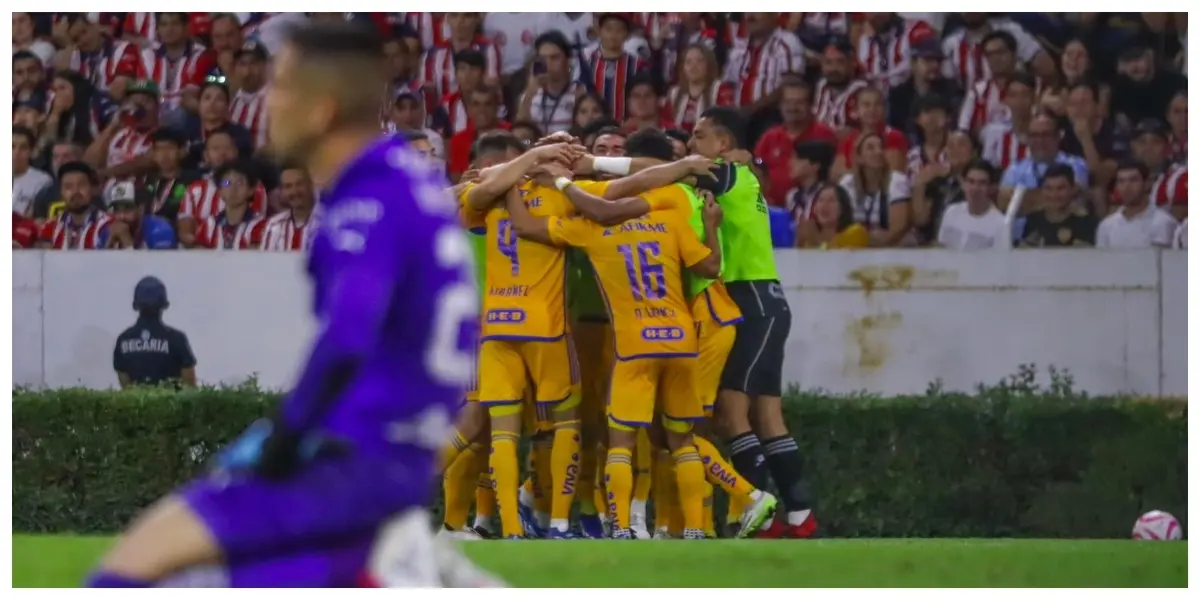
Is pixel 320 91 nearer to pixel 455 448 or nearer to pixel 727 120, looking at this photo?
pixel 455 448

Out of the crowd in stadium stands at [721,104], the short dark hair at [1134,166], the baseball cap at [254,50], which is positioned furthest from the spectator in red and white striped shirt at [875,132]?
the baseball cap at [254,50]

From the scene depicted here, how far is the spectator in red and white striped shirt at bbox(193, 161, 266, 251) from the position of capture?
40.8ft

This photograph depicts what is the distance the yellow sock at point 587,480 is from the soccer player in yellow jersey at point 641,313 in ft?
2.53

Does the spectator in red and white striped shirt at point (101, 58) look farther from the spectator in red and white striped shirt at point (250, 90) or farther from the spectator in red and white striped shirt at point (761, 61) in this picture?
the spectator in red and white striped shirt at point (761, 61)

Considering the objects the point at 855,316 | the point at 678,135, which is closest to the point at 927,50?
the point at 855,316

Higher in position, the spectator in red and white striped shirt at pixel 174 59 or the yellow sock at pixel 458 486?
the spectator in red and white striped shirt at pixel 174 59

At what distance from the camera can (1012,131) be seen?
1320 centimetres

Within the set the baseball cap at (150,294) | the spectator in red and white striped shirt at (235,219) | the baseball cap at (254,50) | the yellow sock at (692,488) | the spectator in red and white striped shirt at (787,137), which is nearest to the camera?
the yellow sock at (692,488)

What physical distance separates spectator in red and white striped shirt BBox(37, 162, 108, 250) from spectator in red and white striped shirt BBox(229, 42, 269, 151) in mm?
1113

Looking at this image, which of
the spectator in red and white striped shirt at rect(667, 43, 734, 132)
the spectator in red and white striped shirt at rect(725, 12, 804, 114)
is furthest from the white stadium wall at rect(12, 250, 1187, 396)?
the spectator in red and white striped shirt at rect(725, 12, 804, 114)

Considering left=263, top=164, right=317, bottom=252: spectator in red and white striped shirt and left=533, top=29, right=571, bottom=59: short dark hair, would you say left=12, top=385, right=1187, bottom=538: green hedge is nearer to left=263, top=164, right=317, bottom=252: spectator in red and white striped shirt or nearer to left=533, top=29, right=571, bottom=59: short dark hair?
left=263, top=164, right=317, bottom=252: spectator in red and white striped shirt

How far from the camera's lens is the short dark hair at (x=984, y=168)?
497 inches

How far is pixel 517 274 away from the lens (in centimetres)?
975
